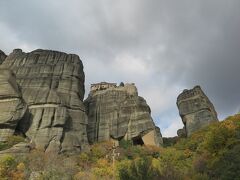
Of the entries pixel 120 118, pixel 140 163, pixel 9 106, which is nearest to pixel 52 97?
pixel 9 106

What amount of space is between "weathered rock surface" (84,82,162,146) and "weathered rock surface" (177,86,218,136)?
32.3 feet

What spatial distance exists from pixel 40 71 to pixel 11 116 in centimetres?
1560

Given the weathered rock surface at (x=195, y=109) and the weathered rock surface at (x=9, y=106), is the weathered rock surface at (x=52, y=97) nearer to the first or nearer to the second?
the weathered rock surface at (x=9, y=106)

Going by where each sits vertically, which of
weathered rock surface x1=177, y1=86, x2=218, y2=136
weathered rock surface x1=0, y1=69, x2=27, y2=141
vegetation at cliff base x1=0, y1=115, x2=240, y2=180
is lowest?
vegetation at cliff base x1=0, y1=115, x2=240, y2=180

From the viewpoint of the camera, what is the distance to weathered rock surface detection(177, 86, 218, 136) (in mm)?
80537

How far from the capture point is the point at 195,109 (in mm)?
82312

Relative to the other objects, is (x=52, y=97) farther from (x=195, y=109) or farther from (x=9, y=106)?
(x=195, y=109)

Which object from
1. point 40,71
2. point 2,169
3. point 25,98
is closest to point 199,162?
point 2,169

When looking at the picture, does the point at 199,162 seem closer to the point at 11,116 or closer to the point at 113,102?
the point at 11,116

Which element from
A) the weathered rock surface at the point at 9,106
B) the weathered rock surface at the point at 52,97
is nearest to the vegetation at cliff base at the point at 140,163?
the weathered rock surface at the point at 52,97

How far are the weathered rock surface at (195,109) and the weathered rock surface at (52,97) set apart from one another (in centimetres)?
2513

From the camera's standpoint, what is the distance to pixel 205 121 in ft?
263

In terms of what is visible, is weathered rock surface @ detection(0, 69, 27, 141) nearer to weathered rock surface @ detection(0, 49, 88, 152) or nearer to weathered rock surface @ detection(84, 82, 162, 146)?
weathered rock surface @ detection(0, 49, 88, 152)

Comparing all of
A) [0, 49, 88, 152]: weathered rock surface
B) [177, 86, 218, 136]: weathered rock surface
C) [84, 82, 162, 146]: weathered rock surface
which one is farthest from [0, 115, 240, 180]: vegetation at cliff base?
[177, 86, 218, 136]: weathered rock surface
